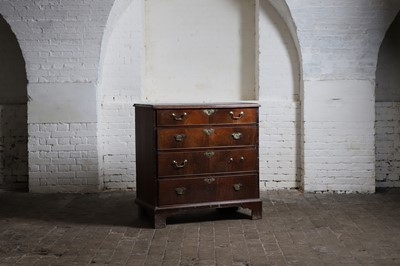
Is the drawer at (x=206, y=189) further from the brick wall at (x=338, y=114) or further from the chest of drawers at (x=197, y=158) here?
the brick wall at (x=338, y=114)

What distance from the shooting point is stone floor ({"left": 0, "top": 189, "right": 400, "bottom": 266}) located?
15.9ft

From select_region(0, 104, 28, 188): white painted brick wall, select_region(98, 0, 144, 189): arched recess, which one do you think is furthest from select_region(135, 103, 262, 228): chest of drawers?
select_region(0, 104, 28, 188): white painted brick wall

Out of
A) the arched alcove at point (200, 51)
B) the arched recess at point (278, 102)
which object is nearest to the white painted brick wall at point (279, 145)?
the arched recess at point (278, 102)

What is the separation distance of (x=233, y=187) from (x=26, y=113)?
11.7 feet

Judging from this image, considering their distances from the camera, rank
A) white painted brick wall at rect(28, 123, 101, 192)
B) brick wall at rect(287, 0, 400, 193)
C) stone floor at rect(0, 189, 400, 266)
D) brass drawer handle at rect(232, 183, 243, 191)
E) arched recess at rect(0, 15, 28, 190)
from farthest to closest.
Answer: arched recess at rect(0, 15, 28, 190)
white painted brick wall at rect(28, 123, 101, 192)
brick wall at rect(287, 0, 400, 193)
brass drawer handle at rect(232, 183, 243, 191)
stone floor at rect(0, 189, 400, 266)

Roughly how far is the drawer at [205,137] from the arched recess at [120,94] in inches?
86.0

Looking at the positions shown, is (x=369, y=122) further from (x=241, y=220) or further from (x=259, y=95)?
(x=241, y=220)

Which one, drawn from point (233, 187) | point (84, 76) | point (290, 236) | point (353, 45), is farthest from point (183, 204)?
point (353, 45)

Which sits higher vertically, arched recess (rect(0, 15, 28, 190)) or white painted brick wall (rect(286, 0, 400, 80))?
white painted brick wall (rect(286, 0, 400, 80))

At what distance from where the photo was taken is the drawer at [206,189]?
591 centimetres

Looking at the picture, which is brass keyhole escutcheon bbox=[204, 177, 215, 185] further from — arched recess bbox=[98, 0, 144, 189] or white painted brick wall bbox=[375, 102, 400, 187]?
white painted brick wall bbox=[375, 102, 400, 187]

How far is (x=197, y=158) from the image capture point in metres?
6.01

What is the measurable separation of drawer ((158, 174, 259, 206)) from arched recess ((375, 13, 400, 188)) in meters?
2.73

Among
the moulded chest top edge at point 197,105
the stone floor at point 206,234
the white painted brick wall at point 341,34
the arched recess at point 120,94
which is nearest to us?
the stone floor at point 206,234
